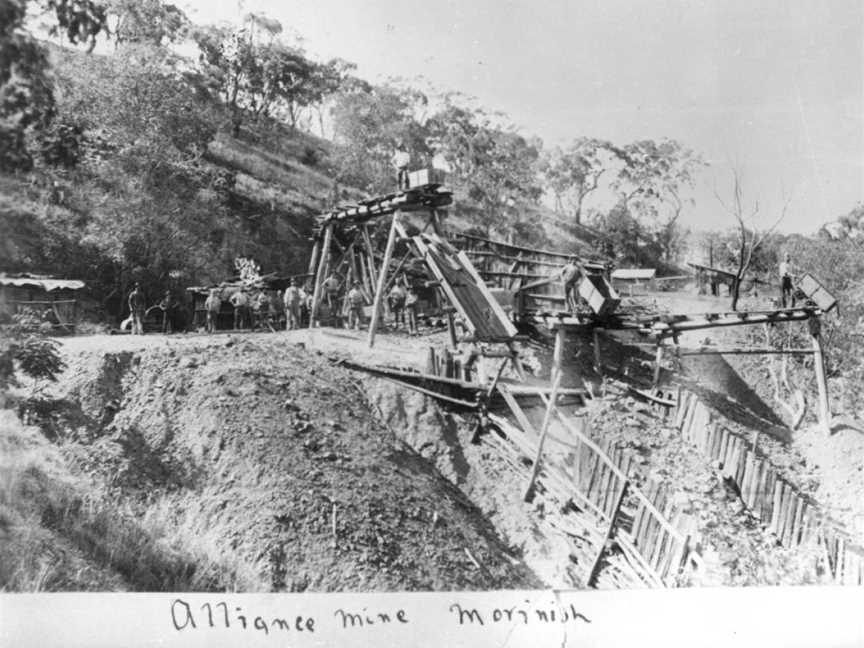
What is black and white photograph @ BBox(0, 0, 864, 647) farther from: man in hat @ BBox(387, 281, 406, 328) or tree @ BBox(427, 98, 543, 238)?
man in hat @ BBox(387, 281, 406, 328)

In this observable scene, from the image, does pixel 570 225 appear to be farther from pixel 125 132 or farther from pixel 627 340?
pixel 125 132

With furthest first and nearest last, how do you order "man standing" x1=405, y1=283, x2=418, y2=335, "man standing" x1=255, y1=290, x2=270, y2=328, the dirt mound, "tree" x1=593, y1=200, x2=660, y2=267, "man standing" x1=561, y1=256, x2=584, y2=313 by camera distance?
"man standing" x1=405, y1=283, x2=418, y2=335 < "man standing" x1=255, y1=290, x2=270, y2=328 < "man standing" x1=561, y1=256, x2=584, y2=313 < "tree" x1=593, y1=200, x2=660, y2=267 < the dirt mound

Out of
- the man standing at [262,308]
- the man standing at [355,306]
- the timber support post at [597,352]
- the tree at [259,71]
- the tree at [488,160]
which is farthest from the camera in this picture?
the man standing at [355,306]

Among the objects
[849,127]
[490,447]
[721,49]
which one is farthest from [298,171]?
[849,127]

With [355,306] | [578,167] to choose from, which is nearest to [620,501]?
[578,167]

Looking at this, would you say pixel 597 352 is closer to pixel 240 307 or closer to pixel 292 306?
pixel 292 306

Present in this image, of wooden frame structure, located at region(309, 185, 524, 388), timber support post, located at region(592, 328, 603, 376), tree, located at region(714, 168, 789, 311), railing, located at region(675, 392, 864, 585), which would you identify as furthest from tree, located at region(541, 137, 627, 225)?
railing, located at region(675, 392, 864, 585)

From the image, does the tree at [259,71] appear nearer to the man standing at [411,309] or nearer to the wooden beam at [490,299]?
the wooden beam at [490,299]

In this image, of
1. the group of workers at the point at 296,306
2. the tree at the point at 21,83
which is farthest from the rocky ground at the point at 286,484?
the tree at the point at 21,83
